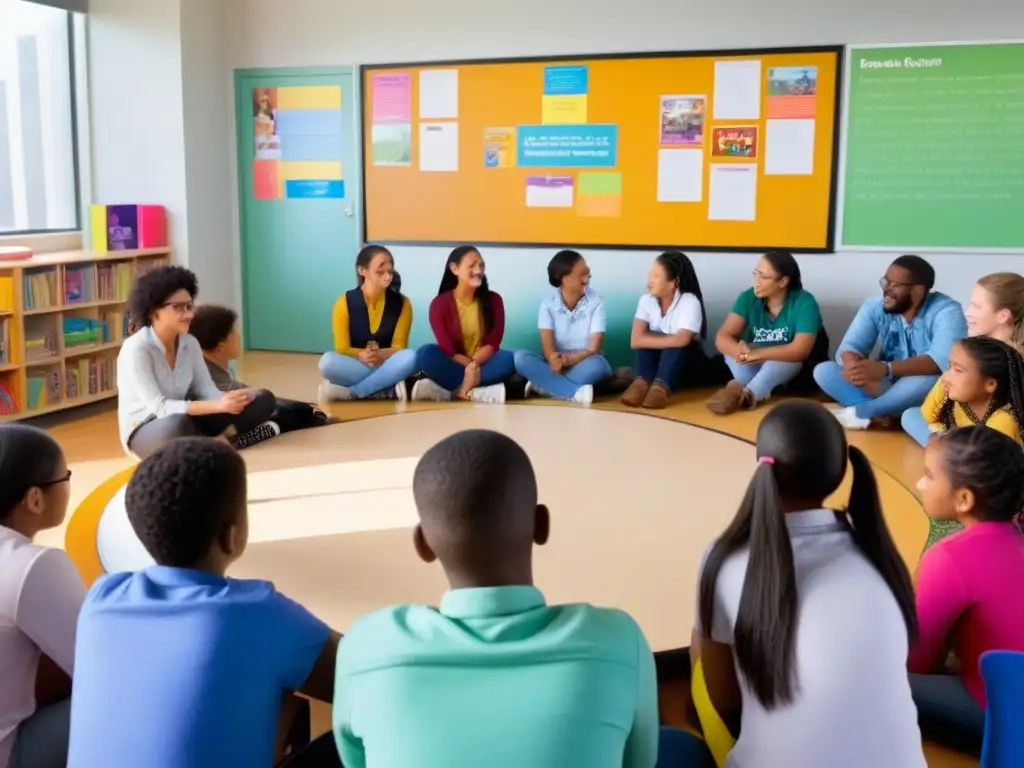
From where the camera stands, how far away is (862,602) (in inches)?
59.2

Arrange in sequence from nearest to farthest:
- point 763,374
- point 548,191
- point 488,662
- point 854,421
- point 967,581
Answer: point 488,662
point 967,581
point 854,421
point 763,374
point 548,191

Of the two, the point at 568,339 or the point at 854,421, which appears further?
the point at 568,339

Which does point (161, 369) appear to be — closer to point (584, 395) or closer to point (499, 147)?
point (584, 395)

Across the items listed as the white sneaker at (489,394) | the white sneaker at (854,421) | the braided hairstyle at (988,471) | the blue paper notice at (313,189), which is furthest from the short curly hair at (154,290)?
the blue paper notice at (313,189)

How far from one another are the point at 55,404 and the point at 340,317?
5.24ft

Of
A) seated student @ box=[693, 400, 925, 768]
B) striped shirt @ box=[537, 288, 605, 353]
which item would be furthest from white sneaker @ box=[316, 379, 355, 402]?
seated student @ box=[693, 400, 925, 768]

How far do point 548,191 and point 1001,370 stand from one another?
12.3ft

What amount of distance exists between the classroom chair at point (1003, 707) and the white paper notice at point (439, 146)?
5715 mm

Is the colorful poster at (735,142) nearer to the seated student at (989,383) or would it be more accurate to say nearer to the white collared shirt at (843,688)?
the seated student at (989,383)

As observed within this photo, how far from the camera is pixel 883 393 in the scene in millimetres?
5152

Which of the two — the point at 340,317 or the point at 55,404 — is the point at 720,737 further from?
the point at 55,404

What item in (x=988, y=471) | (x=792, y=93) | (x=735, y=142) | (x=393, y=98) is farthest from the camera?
(x=393, y=98)

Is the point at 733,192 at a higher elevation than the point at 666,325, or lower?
higher

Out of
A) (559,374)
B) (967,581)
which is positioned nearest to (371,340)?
(559,374)
